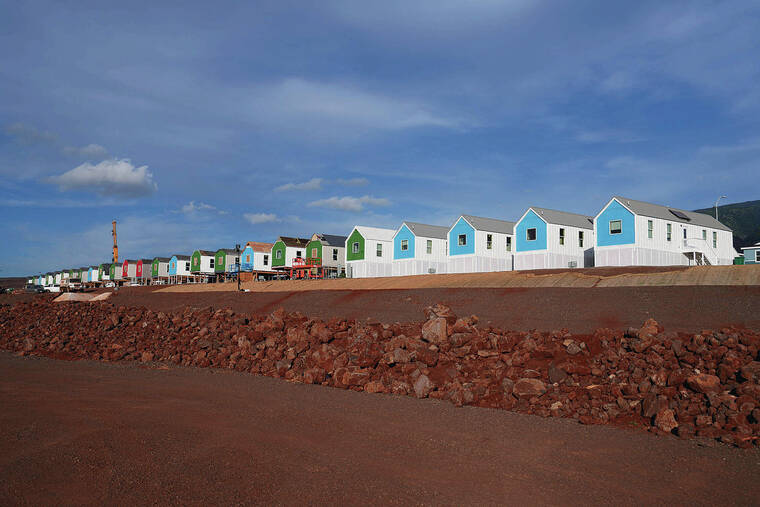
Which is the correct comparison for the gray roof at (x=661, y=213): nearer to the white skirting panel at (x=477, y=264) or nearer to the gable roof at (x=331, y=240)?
the white skirting panel at (x=477, y=264)

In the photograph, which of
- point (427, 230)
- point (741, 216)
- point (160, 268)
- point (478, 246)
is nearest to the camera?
point (478, 246)

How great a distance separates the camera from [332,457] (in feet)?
20.8

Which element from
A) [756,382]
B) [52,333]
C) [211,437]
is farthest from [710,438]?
[52,333]

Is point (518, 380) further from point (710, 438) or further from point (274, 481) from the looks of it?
point (274, 481)

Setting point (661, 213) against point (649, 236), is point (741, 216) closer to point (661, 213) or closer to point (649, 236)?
point (661, 213)

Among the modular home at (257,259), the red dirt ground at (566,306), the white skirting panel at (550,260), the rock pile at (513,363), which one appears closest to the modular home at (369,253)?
the white skirting panel at (550,260)

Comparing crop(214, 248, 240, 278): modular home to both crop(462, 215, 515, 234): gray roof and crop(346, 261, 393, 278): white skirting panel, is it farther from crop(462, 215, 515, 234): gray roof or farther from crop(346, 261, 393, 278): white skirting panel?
crop(462, 215, 515, 234): gray roof

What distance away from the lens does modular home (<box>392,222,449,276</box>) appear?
165 ft

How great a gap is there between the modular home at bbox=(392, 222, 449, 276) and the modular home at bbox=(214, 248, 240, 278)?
32.6m

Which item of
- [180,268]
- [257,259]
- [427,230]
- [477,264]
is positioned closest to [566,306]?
[477,264]

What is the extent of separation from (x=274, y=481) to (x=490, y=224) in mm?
43713

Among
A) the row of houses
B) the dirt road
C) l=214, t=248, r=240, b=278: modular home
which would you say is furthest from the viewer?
l=214, t=248, r=240, b=278: modular home

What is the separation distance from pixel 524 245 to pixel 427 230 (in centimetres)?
1252

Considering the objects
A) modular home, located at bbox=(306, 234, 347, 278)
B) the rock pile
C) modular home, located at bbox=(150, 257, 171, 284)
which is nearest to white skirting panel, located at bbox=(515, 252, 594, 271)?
modular home, located at bbox=(306, 234, 347, 278)
